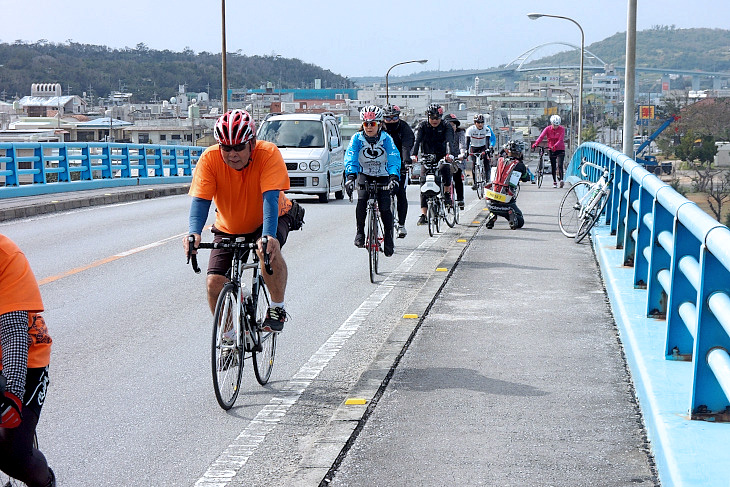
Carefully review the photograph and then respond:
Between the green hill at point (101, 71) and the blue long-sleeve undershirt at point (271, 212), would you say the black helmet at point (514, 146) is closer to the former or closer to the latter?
the blue long-sleeve undershirt at point (271, 212)

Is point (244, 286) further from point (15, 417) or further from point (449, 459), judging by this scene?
point (15, 417)

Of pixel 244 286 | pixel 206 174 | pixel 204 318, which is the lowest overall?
pixel 204 318

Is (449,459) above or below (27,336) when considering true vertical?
below

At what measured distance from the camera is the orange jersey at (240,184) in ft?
20.0

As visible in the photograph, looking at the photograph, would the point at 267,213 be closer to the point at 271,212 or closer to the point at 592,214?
the point at 271,212

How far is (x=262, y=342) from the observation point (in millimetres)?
6457

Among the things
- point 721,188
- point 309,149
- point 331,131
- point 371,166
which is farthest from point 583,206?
point 331,131

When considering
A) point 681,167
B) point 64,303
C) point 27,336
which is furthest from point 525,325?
point 681,167

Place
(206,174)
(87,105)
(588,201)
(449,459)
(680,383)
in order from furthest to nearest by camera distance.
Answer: (87,105) → (588,201) → (206,174) → (680,383) → (449,459)

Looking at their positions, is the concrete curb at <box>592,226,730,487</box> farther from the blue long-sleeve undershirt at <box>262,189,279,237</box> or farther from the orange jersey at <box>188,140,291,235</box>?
the orange jersey at <box>188,140,291,235</box>

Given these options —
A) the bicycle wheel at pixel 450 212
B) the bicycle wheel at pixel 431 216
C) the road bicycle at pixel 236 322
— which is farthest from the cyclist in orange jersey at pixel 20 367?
the bicycle wheel at pixel 450 212

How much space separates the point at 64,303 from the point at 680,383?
6.34 m

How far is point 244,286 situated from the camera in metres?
6.20

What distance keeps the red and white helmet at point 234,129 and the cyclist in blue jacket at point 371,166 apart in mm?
5328
